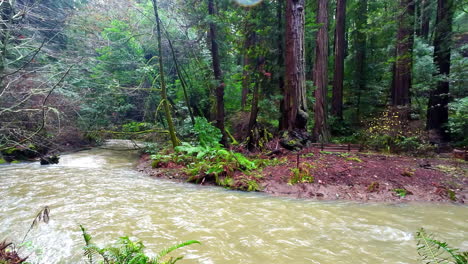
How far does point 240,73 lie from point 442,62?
7.82 m

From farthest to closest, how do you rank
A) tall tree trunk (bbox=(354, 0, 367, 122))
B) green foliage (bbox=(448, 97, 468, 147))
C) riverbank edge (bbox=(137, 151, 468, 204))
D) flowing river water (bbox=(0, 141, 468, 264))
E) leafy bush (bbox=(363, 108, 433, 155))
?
tall tree trunk (bbox=(354, 0, 367, 122)) < green foliage (bbox=(448, 97, 468, 147)) < leafy bush (bbox=(363, 108, 433, 155)) < riverbank edge (bbox=(137, 151, 468, 204)) < flowing river water (bbox=(0, 141, 468, 264))

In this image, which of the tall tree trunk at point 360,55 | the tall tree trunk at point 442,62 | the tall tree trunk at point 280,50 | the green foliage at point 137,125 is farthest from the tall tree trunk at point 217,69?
the tall tree trunk at point 360,55

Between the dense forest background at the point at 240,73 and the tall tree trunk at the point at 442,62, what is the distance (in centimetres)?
4

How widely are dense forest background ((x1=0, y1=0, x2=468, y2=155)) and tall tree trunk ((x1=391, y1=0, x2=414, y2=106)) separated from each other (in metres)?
0.06

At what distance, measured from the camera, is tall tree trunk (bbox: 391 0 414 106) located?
398 inches

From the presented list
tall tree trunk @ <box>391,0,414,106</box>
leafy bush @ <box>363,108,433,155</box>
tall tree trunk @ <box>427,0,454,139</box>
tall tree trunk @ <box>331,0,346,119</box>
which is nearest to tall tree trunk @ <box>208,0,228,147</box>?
leafy bush @ <box>363,108,433,155</box>

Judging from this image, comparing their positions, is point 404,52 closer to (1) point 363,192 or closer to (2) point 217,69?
(2) point 217,69

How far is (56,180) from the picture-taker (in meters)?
6.63

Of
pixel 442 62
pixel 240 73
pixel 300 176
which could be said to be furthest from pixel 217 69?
pixel 442 62

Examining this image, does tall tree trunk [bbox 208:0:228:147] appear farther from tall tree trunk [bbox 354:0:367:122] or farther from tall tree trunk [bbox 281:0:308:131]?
tall tree trunk [bbox 354:0:367:122]

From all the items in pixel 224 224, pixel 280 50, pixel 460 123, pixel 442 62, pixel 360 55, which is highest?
pixel 360 55

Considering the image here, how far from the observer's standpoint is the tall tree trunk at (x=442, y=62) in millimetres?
8828

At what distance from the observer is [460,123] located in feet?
28.5

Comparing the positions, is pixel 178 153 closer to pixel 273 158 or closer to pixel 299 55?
pixel 273 158
